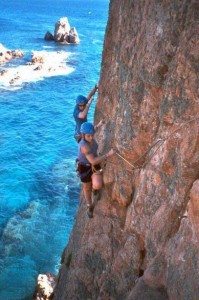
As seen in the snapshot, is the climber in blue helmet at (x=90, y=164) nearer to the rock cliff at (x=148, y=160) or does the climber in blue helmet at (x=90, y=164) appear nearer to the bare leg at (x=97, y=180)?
the bare leg at (x=97, y=180)

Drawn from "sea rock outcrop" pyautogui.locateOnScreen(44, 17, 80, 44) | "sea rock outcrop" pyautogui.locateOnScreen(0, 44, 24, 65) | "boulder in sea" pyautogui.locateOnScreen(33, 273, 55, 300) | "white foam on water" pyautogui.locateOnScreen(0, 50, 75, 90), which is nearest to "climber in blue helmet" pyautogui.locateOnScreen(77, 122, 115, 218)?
"boulder in sea" pyautogui.locateOnScreen(33, 273, 55, 300)

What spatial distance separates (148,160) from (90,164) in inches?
99.6

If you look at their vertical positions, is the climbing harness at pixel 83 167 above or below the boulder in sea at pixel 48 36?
below

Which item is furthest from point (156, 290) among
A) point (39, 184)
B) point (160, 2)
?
point (39, 184)

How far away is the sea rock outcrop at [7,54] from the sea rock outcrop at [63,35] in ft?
56.6

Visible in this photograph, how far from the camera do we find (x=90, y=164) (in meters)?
12.2

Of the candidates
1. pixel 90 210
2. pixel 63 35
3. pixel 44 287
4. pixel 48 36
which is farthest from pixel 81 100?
pixel 48 36

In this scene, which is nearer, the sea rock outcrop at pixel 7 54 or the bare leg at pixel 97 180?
the bare leg at pixel 97 180

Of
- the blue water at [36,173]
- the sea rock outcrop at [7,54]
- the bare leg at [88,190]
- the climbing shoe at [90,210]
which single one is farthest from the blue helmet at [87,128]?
the sea rock outcrop at [7,54]

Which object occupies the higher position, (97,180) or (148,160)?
(148,160)

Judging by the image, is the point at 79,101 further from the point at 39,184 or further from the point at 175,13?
the point at 39,184

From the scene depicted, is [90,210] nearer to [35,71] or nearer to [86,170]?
[86,170]

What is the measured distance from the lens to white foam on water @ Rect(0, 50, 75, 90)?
60031 mm

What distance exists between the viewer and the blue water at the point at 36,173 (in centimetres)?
2766
